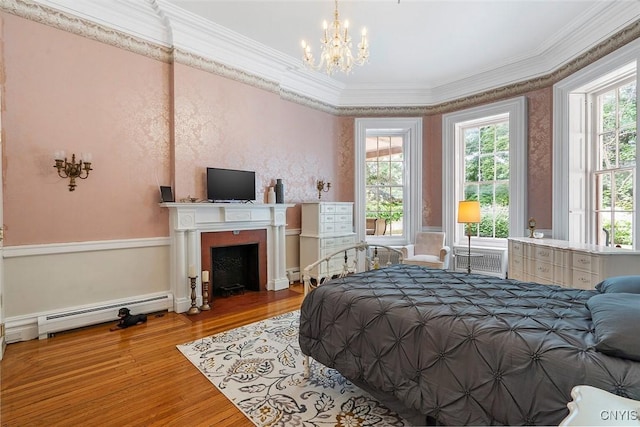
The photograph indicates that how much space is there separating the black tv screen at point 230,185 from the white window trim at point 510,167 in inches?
137

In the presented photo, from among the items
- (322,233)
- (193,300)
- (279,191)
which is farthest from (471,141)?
(193,300)

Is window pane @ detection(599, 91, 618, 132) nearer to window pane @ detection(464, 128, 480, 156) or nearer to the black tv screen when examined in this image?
window pane @ detection(464, 128, 480, 156)

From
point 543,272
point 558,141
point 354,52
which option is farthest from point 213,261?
point 558,141

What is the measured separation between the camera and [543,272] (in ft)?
13.0

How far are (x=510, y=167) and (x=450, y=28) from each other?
2.34m

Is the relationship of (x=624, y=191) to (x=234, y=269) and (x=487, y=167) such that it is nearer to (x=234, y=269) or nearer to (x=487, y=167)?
(x=487, y=167)

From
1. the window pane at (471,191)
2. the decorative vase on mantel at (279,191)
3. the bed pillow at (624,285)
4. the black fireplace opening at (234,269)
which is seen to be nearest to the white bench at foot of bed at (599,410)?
the bed pillow at (624,285)

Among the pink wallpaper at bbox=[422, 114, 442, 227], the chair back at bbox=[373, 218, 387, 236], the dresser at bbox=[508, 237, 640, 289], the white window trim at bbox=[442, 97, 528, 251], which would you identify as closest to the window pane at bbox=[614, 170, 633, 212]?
the dresser at bbox=[508, 237, 640, 289]

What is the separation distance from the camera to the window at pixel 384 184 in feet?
20.2

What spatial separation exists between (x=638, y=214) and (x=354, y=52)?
3946 millimetres

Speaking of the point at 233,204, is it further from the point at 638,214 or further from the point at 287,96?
the point at 638,214

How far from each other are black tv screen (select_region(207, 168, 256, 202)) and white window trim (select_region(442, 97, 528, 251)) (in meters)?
3.49

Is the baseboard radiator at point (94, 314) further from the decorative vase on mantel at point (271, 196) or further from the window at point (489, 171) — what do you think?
the window at point (489, 171)

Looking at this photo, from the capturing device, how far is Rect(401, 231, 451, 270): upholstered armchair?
508 centimetres
